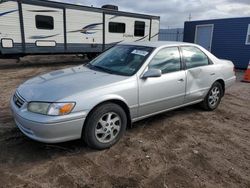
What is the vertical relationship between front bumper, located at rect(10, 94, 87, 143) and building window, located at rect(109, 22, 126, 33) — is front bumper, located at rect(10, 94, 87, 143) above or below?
below

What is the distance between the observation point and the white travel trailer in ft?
32.0

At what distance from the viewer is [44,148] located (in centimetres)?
333

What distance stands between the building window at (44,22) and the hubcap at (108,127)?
869cm

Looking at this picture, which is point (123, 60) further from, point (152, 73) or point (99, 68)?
point (152, 73)

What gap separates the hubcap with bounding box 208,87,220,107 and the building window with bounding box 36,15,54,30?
850 cm

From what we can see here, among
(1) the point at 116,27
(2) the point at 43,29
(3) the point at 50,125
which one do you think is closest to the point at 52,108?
(3) the point at 50,125

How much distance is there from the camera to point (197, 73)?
453cm

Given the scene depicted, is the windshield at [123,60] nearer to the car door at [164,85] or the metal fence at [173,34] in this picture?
the car door at [164,85]

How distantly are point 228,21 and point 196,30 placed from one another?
2474 millimetres

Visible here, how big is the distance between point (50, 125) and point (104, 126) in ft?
2.58

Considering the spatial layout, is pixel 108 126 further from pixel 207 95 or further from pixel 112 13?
pixel 112 13

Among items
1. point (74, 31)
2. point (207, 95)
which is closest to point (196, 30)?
point (74, 31)

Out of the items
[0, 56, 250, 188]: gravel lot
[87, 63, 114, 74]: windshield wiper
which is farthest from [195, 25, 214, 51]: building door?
[87, 63, 114, 74]: windshield wiper

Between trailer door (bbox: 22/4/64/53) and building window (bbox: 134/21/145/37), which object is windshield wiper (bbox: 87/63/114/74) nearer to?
trailer door (bbox: 22/4/64/53)
